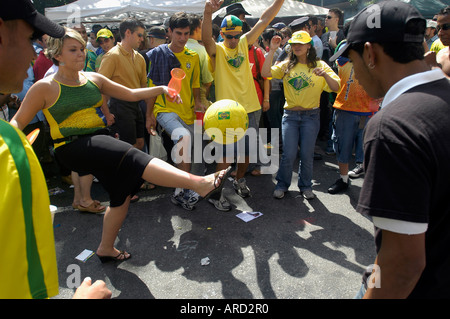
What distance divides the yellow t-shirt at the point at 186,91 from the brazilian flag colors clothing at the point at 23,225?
3552 millimetres

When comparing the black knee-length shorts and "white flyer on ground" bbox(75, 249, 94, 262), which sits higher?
the black knee-length shorts

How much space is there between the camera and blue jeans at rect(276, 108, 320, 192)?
4.49 m

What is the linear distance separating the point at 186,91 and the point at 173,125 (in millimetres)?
563

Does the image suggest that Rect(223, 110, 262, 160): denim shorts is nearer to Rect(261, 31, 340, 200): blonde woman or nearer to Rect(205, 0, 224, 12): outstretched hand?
Rect(261, 31, 340, 200): blonde woman

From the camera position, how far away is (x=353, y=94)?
15.2 feet

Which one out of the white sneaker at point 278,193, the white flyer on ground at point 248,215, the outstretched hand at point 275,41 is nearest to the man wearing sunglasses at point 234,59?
the outstretched hand at point 275,41

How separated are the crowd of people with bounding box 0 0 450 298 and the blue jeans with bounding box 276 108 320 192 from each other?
0.05 ft

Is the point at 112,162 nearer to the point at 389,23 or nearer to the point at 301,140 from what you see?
the point at 389,23

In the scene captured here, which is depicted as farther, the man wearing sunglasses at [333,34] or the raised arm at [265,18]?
the man wearing sunglasses at [333,34]

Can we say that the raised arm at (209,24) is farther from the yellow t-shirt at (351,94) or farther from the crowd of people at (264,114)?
the yellow t-shirt at (351,94)

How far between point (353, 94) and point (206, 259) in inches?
120

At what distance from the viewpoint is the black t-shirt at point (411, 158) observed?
1.09 meters

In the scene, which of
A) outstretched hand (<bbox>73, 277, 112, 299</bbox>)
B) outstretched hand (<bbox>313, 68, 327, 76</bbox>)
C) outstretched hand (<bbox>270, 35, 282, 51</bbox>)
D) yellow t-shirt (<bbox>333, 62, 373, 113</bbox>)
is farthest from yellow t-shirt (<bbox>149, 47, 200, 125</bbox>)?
outstretched hand (<bbox>73, 277, 112, 299</bbox>)

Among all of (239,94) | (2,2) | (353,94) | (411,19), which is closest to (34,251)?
(2,2)
